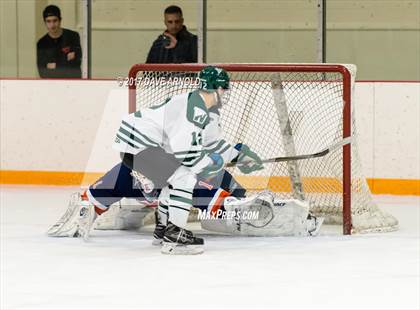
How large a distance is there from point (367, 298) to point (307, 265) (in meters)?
0.80

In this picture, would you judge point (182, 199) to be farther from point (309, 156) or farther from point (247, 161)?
point (309, 156)

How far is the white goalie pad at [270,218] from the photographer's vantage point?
233 inches

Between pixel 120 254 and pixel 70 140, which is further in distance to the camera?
pixel 70 140

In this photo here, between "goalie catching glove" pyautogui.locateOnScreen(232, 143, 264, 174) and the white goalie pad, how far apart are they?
0.52ft

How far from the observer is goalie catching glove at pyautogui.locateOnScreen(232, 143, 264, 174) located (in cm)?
584

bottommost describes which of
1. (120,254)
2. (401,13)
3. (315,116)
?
(120,254)

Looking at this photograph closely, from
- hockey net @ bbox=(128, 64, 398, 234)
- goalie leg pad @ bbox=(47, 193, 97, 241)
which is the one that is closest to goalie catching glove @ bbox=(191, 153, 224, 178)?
goalie leg pad @ bbox=(47, 193, 97, 241)

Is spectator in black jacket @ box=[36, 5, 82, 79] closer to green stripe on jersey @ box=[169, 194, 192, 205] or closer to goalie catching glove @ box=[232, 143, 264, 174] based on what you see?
goalie catching glove @ box=[232, 143, 264, 174]

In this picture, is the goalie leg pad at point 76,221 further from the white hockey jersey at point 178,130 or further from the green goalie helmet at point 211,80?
the green goalie helmet at point 211,80

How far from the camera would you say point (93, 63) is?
28.6ft

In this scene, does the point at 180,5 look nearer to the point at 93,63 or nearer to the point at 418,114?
the point at 93,63

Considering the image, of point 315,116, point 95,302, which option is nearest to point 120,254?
point 95,302

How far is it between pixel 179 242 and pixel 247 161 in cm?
73

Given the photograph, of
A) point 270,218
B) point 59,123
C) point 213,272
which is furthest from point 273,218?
point 59,123
